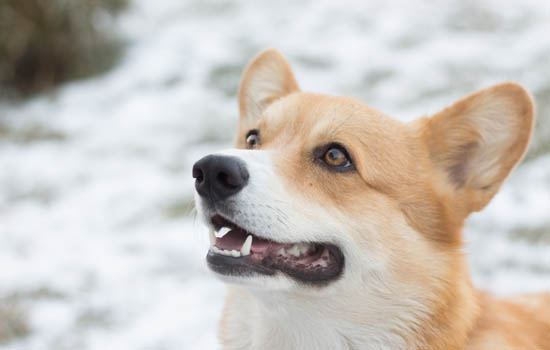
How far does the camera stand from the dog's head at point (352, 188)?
222 centimetres

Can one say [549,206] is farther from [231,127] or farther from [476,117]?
[231,127]

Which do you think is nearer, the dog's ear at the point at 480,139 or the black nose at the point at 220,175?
the black nose at the point at 220,175

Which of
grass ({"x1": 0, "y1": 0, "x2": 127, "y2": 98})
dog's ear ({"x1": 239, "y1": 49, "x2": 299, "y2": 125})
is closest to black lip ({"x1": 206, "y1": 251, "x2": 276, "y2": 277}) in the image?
dog's ear ({"x1": 239, "y1": 49, "x2": 299, "y2": 125})

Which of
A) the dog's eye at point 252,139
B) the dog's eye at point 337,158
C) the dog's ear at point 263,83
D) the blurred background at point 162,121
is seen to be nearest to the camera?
the dog's eye at point 337,158

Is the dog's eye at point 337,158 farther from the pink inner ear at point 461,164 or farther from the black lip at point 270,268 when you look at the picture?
the pink inner ear at point 461,164

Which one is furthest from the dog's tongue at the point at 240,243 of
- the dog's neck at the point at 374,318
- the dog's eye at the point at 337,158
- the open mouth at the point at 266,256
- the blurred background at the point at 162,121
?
the blurred background at the point at 162,121

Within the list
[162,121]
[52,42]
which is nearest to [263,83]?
[162,121]

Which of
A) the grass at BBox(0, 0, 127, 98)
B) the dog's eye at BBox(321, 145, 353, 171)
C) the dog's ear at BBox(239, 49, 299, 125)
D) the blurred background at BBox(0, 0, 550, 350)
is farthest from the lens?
the grass at BBox(0, 0, 127, 98)

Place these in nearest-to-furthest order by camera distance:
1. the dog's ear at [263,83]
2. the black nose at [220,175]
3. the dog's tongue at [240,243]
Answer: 1. the black nose at [220,175]
2. the dog's tongue at [240,243]
3. the dog's ear at [263,83]

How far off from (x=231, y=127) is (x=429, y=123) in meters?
4.34

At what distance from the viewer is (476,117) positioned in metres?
2.61

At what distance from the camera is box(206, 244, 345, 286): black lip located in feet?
7.22

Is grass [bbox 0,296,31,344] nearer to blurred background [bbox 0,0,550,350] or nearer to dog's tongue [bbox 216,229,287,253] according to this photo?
blurred background [bbox 0,0,550,350]

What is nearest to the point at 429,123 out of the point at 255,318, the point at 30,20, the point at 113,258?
the point at 255,318
